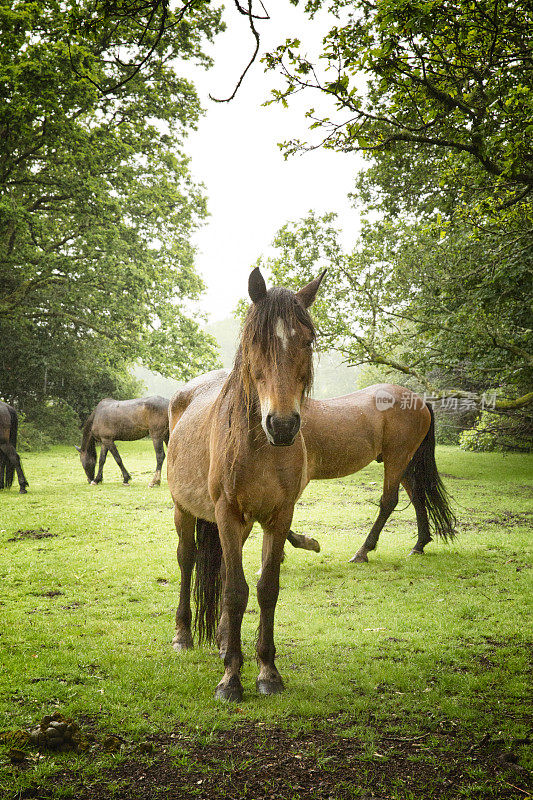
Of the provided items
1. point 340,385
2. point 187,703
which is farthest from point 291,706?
point 340,385

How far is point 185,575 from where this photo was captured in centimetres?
441

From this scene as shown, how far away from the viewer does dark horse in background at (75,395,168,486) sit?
13.9 m

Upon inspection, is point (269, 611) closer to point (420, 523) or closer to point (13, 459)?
point (420, 523)

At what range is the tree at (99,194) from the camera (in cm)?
1284

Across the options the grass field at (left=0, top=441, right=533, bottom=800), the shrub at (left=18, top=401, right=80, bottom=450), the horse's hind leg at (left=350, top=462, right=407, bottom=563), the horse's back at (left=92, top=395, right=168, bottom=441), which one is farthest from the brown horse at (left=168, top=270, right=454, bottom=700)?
the shrub at (left=18, top=401, right=80, bottom=450)

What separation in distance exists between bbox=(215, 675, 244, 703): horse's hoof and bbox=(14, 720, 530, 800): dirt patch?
29 cm

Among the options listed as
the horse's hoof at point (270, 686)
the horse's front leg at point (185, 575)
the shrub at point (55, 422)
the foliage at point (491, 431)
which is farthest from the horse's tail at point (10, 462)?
the foliage at point (491, 431)

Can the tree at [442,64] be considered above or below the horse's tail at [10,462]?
above

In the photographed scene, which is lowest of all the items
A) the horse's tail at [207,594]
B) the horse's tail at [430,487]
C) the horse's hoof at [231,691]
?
the horse's hoof at [231,691]

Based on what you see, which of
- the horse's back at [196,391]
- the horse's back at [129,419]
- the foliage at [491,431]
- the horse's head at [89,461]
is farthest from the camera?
the foliage at [491,431]

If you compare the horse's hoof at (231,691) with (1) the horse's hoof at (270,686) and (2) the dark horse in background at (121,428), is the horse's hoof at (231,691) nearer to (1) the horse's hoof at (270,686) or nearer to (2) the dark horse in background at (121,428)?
(1) the horse's hoof at (270,686)

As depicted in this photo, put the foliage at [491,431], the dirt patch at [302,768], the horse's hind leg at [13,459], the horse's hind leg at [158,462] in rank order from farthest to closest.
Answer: the foliage at [491,431], the horse's hind leg at [158,462], the horse's hind leg at [13,459], the dirt patch at [302,768]

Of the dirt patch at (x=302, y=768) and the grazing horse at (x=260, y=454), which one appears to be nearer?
the dirt patch at (x=302, y=768)

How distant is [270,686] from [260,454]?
1559 millimetres
